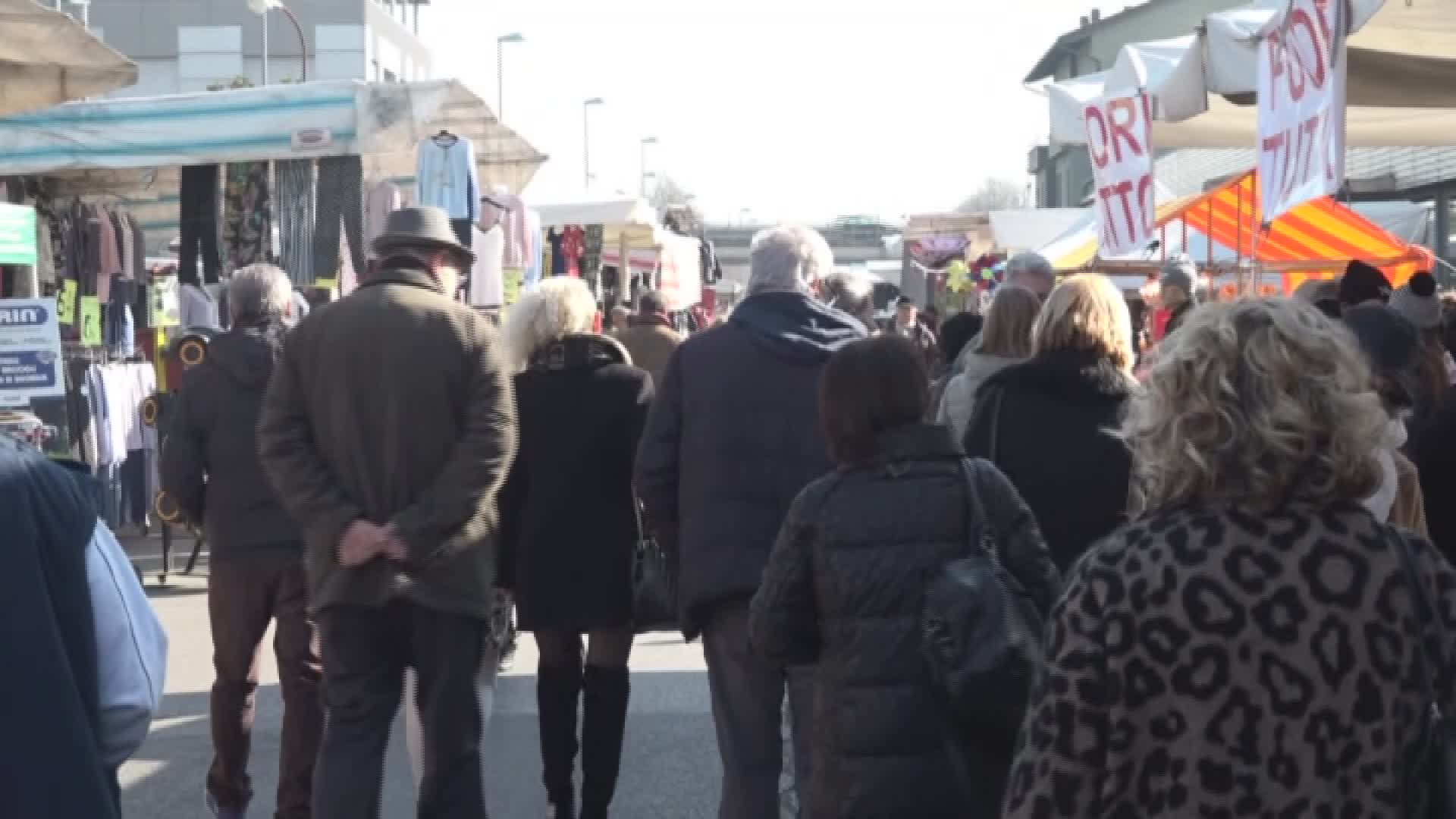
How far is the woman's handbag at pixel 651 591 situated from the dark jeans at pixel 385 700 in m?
0.89

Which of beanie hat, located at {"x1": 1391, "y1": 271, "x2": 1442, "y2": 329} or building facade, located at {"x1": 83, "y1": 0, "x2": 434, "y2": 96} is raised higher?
building facade, located at {"x1": 83, "y1": 0, "x2": 434, "y2": 96}

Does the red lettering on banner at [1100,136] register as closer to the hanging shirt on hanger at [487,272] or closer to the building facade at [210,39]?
the hanging shirt on hanger at [487,272]

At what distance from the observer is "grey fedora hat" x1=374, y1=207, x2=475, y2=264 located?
6.05 metres

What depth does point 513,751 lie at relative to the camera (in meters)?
8.41

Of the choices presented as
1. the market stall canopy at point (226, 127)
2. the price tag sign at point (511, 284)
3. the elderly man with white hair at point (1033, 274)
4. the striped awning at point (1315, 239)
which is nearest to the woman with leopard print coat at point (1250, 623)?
the elderly man with white hair at point (1033, 274)

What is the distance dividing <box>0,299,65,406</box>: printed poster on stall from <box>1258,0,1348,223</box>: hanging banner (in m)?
5.97

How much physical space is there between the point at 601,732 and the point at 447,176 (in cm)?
772

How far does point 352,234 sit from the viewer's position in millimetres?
13047

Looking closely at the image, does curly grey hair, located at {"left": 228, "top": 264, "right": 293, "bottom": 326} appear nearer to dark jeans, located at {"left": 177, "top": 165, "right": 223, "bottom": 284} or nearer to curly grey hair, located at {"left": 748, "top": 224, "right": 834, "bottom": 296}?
curly grey hair, located at {"left": 748, "top": 224, "right": 834, "bottom": 296}

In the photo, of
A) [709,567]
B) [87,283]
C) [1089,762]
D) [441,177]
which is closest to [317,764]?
[709,567]

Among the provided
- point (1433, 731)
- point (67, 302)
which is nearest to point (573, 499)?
point (1433, 731)

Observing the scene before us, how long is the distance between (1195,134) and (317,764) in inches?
309

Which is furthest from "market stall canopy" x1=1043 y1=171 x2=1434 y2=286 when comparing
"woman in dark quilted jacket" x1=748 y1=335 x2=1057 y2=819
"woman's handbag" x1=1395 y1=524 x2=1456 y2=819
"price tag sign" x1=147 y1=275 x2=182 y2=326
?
"woman's handbag" x1=1395 y1=524 x2=1456 y2=819

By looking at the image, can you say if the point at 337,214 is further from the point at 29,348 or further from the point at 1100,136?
the point at 1100,136
